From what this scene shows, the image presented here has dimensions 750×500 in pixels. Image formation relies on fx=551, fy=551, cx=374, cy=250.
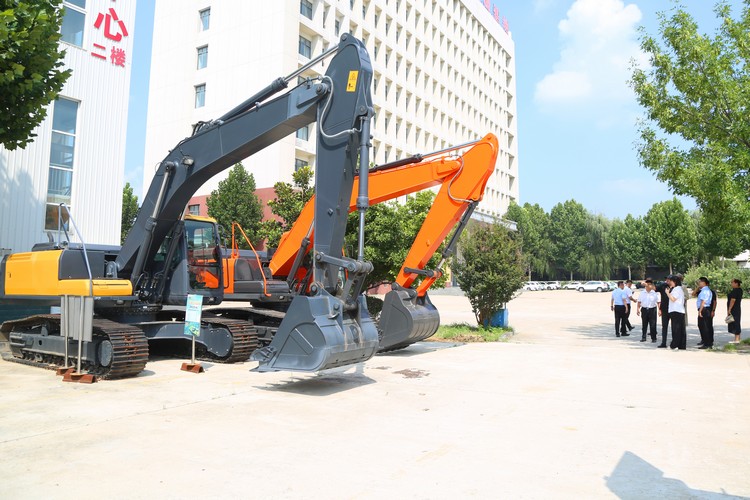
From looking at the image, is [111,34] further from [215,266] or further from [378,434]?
[378,434]

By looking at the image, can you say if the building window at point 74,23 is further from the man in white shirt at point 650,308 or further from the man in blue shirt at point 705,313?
the man in blue shirt at point 705,313

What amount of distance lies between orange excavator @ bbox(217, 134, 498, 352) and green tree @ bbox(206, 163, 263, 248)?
19747mm

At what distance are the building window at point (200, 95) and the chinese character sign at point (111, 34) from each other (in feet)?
73.7

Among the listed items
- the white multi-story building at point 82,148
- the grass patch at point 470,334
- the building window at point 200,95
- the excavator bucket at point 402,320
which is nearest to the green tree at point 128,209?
the building window at point 200,95

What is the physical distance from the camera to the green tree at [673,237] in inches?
2298

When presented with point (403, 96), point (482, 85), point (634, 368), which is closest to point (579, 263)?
point (482, 85)

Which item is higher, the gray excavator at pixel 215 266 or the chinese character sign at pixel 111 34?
the chinese character sign at pixel 111 34

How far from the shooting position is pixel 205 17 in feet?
129

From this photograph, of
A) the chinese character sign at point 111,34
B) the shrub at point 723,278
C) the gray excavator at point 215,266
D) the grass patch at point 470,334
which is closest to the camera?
the gray excavator at point 215,266

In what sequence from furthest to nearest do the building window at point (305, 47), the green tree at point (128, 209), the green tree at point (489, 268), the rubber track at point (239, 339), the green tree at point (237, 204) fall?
1. the green tree at point (128, 209)
2. the building window at point (305, 47)
3. the green tree at point (237, 204)
4. the green tree at point (489, 268)
5. the rubber track at point (239, 339)

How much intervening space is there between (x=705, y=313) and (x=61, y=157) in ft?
56.7

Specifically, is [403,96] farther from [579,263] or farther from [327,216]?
[327,216]

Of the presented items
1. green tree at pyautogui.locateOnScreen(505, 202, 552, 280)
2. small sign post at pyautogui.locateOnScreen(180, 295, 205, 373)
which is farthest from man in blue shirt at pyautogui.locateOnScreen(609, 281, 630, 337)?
green tree at pyautogui.locateOnScreen(505, 202, 552, 280)

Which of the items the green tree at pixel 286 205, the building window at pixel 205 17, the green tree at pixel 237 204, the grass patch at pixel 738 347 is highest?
the building window at pixel 205 17
